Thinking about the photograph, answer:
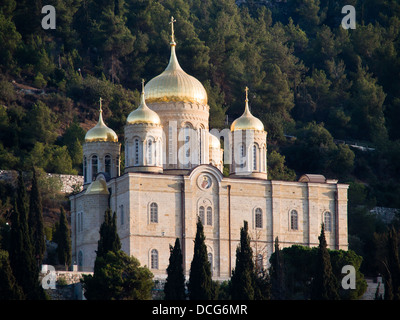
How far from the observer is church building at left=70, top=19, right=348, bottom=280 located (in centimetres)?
6281

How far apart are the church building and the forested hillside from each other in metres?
12.2

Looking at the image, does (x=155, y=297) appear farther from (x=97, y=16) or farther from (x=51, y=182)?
(x=97, y=16)

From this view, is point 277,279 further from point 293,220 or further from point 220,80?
point 220,80

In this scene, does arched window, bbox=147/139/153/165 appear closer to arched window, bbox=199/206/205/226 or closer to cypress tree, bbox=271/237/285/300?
arched window, bbox=199/206/205/226

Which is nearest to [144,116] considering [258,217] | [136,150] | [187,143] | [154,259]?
[136,150]

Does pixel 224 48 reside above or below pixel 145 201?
above

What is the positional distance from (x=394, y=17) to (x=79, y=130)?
3047 centimetres

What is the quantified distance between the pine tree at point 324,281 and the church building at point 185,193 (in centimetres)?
595

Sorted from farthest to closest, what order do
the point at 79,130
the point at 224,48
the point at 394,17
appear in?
1. the point at 394,17
2. the point at 224,48
3. the point at 79,130

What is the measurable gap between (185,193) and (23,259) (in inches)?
412

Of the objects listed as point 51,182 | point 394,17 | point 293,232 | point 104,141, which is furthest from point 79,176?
point 394,17

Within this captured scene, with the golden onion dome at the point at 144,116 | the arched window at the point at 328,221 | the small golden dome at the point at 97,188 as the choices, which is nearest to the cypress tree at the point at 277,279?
the arched window at the point at 328,221

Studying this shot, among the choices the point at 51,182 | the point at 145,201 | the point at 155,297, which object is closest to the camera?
the point at 155,297

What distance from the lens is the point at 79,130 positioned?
84625mm
